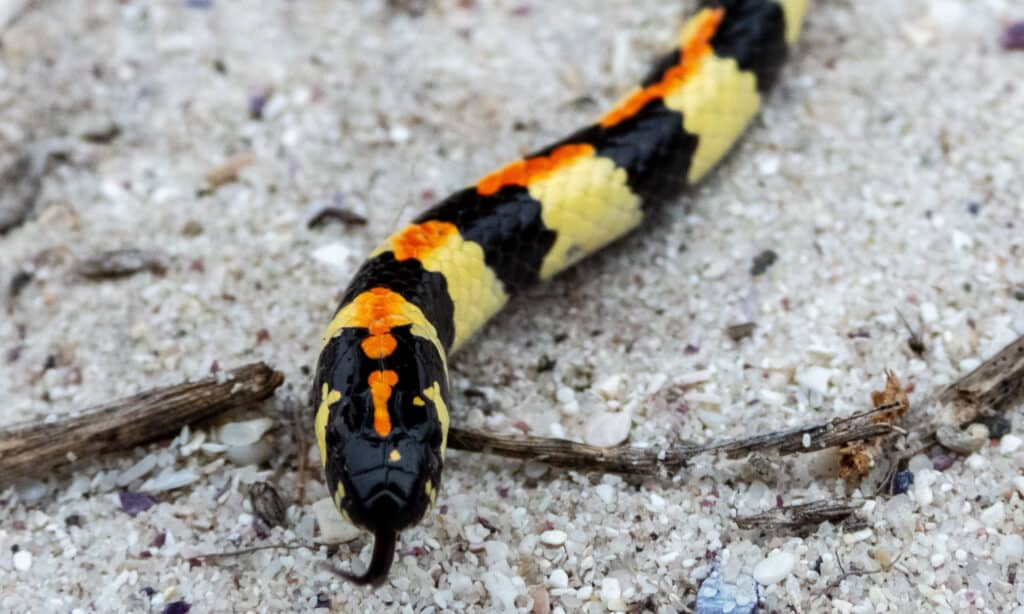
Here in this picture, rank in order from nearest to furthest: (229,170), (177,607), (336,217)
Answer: (177,607)
(336,217)
(229,170)

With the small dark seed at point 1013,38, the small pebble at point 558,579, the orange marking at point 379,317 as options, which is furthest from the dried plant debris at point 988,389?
the small dark seed at point 1013,38

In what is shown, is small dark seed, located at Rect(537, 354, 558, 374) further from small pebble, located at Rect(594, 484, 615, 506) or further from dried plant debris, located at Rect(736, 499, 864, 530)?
dried plant debris, located at Rect(736, 499, 864, 530)

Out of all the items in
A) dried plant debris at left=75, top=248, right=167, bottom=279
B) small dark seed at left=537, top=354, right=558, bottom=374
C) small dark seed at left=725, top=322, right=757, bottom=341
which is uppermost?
small dark seed at left=725, top=322, right=757, bottom=341

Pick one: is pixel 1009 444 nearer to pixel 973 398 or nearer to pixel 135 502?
pixel 973 398

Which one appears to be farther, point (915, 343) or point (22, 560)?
point (915, 343)

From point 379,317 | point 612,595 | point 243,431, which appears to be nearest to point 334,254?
point 243,431

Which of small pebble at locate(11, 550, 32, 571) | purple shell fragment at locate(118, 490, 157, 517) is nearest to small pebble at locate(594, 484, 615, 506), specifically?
→ purple shell fragment at locate(118, 490, 157, 517)
